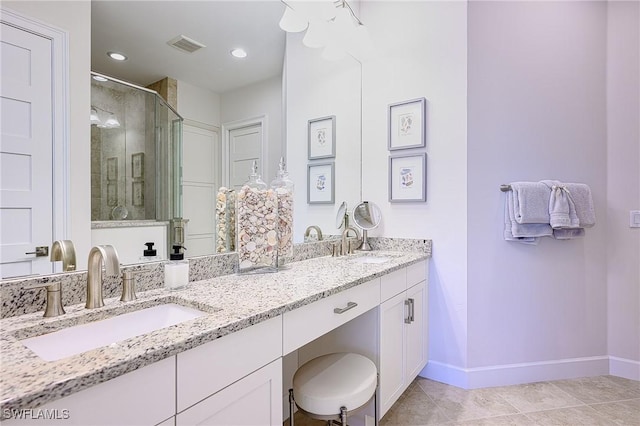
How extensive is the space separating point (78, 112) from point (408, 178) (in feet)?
6.23

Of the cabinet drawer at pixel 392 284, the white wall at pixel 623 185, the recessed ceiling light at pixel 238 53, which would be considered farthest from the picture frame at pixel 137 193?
the white wall at pixel 623 185

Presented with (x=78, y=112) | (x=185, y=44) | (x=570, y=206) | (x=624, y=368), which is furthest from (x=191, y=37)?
(x=624, y=368)

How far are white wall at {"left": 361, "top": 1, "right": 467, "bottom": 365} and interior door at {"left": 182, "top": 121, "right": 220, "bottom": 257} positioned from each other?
4.47 feet

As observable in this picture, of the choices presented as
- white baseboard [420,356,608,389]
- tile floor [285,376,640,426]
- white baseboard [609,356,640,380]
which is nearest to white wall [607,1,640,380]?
white baseboard [609,356,640,380]

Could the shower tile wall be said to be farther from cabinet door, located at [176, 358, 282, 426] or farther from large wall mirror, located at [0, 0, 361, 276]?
cabinet door, located at [176, 358, 282, 426]

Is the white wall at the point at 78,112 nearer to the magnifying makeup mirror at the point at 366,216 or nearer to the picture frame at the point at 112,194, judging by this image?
the picture frame at the point at 112,194

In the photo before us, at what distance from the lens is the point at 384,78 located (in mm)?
2461

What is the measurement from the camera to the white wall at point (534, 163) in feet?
7.02

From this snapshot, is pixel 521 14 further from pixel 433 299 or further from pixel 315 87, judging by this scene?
pixel 433 299

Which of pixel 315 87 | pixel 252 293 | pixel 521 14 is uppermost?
pixel 521 14

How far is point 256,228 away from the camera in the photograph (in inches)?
60.7

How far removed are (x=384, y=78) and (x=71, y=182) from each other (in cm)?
212

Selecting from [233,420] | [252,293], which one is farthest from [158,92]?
[233,420]

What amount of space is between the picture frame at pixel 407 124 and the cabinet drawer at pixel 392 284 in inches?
36.7
